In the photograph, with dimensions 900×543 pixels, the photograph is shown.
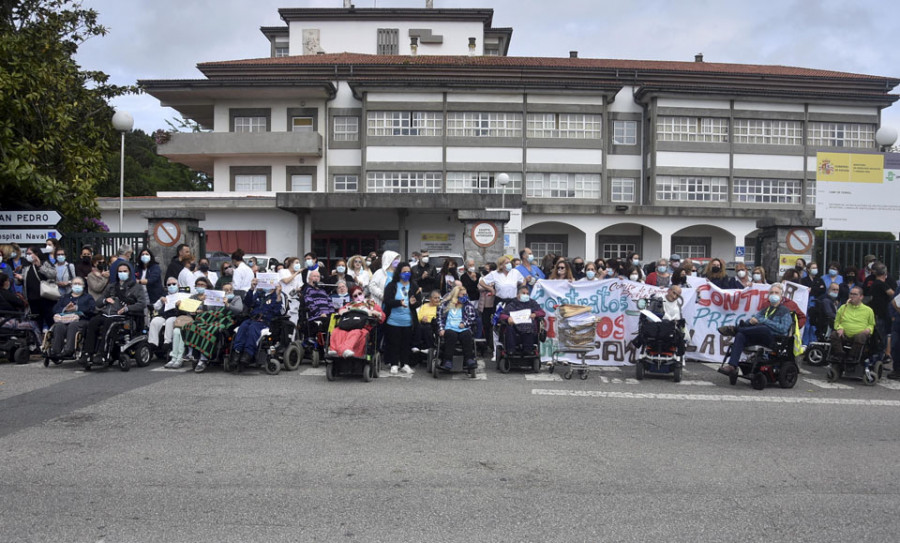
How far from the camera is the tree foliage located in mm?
51688

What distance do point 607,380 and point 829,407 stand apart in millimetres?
3323

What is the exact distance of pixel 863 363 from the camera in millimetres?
12367

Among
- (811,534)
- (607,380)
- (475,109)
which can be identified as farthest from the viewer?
(475,109)


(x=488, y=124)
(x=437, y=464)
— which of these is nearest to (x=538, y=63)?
(x=488, y=124)

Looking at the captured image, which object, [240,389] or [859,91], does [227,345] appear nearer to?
[240,389]

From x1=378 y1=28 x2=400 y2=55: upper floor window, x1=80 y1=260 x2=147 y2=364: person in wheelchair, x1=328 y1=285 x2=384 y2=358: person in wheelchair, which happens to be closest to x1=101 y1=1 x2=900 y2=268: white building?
x1=378 y1=28 x2=400 y2=55: upper floor window

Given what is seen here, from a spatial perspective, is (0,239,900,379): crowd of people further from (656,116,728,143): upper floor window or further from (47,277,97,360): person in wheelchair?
(656,116,728,143): upper floor window

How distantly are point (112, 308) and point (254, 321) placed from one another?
7.91ft

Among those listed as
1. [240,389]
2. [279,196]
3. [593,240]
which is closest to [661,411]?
[240,389]

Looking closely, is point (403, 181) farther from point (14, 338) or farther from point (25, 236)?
point (14, 338)

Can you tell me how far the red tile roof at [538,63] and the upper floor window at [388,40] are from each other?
3.24m

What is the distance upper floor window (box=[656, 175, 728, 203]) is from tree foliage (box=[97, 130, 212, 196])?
3386 centimetres

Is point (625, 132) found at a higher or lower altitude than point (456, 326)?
higher

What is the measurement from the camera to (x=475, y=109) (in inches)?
1623
